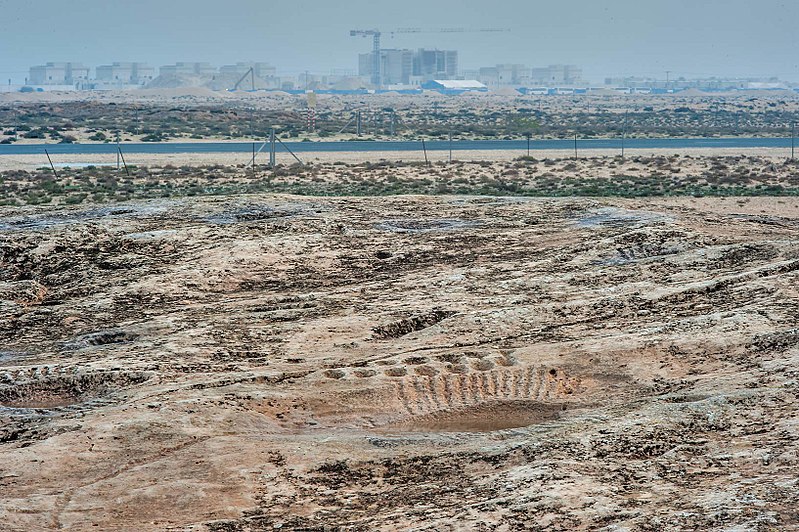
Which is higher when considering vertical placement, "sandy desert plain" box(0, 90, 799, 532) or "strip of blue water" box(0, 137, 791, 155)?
"strip of blue water" box(0, 137, 791, 155)

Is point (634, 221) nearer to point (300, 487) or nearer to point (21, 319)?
point (21, 319)

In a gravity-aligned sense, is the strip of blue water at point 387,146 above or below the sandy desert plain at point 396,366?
above

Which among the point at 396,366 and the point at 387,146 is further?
the point at 387,146

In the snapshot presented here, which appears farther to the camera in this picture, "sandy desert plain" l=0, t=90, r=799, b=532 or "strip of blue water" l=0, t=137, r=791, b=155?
"strip of blue water" l=0, t=137, r=791, b=155

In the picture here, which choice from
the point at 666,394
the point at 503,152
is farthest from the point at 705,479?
the point at 503,152

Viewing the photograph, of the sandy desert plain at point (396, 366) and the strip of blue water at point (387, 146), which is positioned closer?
the sandy desert plain at point (396, 366)
